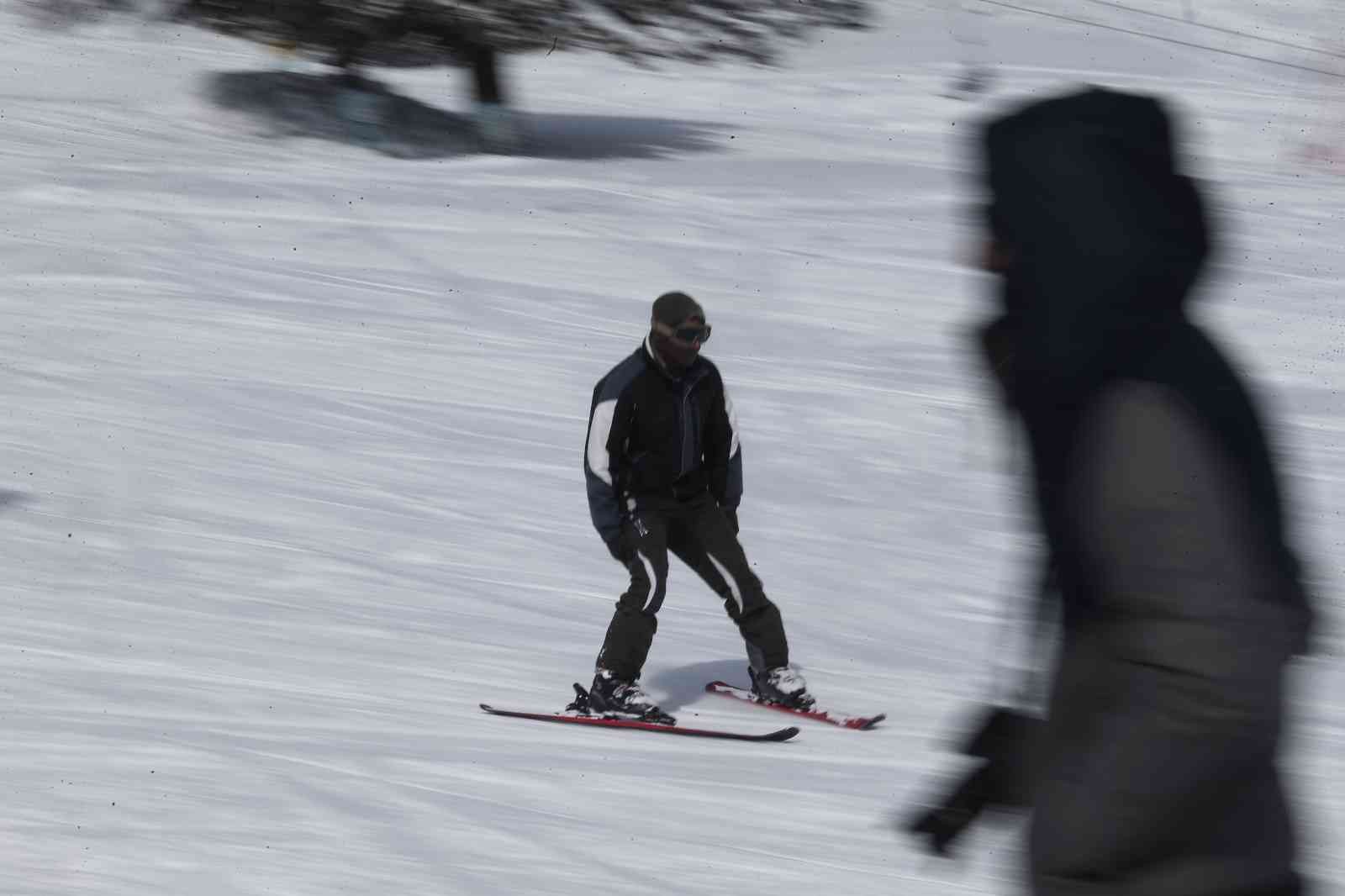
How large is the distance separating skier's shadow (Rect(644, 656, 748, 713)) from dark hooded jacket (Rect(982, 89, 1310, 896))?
20.2ft

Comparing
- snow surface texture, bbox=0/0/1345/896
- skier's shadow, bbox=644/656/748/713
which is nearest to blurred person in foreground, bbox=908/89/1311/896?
snow surface texture, bbox=0/0/1345/896

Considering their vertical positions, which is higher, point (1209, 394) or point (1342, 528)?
point (1209, 394)

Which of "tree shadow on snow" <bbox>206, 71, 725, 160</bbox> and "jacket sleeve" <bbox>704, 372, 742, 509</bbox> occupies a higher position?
"jacket sleeve" <bbox>704, 372, 742, 509</bbox>

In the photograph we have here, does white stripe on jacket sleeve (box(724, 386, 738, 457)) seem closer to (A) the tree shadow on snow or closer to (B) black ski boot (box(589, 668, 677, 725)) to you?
(B) black ski boot (box(589, 668, 677, 725))

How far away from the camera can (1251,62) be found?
105 ft

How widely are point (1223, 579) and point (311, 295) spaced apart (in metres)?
14.6

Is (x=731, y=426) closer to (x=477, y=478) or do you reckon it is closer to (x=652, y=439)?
(x=652, y=439)

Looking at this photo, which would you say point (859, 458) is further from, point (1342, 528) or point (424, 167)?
point (424, 167)

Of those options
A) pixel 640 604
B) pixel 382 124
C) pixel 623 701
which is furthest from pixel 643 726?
pixel 382 124

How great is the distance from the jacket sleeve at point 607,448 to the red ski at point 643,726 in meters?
0.81

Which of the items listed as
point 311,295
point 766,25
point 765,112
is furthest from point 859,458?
point 766,25

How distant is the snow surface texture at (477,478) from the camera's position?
18.6ft

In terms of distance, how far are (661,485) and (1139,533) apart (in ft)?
17.9

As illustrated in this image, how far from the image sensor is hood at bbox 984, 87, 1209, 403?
7.06 feet
